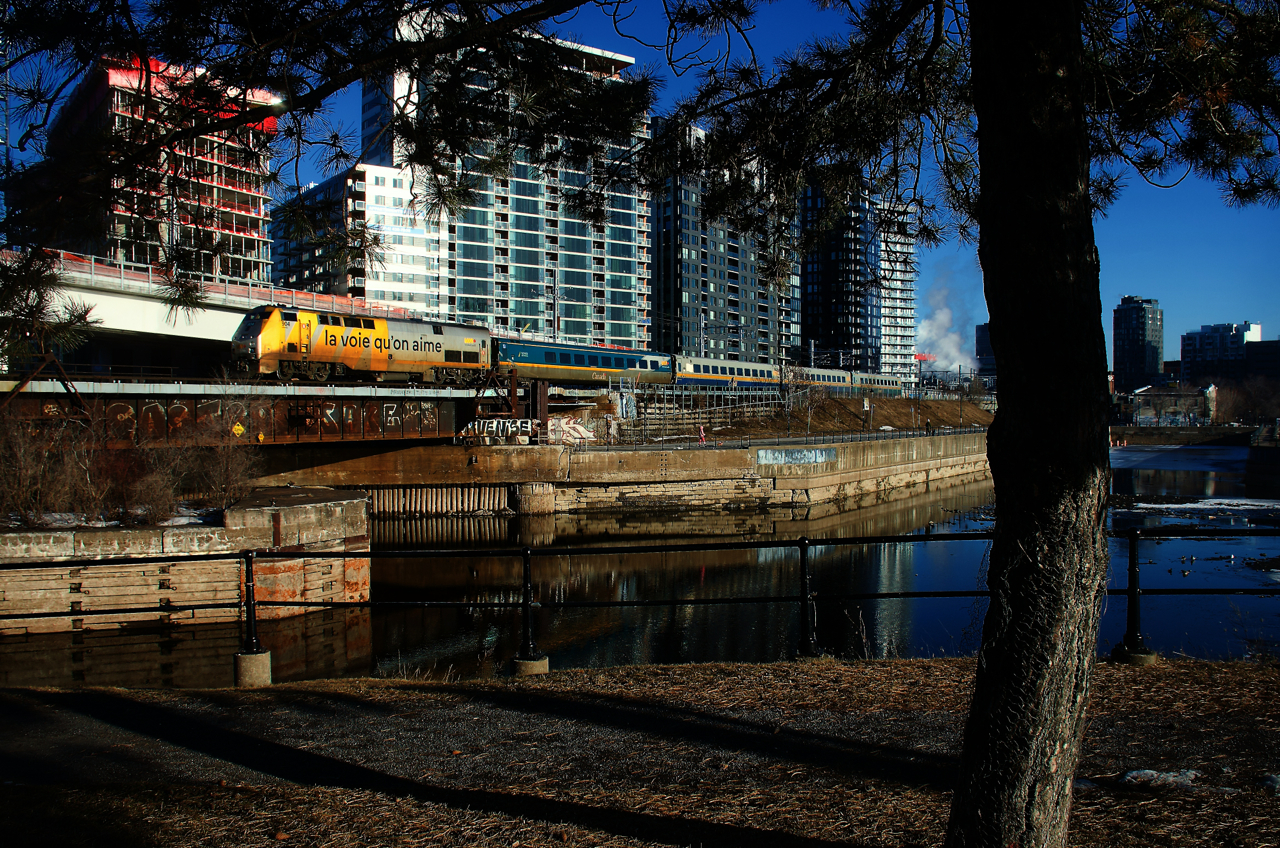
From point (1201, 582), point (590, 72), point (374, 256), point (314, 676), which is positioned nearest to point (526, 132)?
point (590, 72)

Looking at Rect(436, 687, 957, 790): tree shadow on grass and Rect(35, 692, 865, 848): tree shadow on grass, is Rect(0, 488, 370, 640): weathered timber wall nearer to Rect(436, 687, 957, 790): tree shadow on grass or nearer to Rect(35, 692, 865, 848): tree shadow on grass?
Rect(35, 692, 865, 848): tree shadow on grass

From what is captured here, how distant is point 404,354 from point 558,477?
8.66m

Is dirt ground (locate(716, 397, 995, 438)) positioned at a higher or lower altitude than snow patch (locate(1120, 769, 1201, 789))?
→ higher

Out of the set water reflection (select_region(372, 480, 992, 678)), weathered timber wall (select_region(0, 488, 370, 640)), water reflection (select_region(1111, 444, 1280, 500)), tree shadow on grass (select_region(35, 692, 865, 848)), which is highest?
tree shadow on grass (select_region(35, 692, 865, 848))

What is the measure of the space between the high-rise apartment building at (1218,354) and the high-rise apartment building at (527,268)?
139m

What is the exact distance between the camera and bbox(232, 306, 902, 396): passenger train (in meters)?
27.6

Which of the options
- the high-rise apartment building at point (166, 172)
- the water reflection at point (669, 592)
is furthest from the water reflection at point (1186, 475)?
the high-rise apartment building at point (166, 172)

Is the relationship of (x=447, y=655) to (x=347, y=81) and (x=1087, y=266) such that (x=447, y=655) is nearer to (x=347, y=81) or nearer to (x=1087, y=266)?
(x=347, y=81)

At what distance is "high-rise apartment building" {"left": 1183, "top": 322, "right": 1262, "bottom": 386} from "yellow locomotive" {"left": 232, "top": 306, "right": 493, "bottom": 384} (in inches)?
7031

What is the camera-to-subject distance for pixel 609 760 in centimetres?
425

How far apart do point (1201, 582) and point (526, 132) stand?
2340cm

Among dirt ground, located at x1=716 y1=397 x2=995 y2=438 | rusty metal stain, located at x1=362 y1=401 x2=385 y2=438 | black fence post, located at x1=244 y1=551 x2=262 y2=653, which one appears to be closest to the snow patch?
black fence post, located at x1=244 y1=551 x2=262 y2=653

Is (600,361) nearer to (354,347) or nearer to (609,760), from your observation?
(354,347)

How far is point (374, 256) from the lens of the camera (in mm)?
5230
